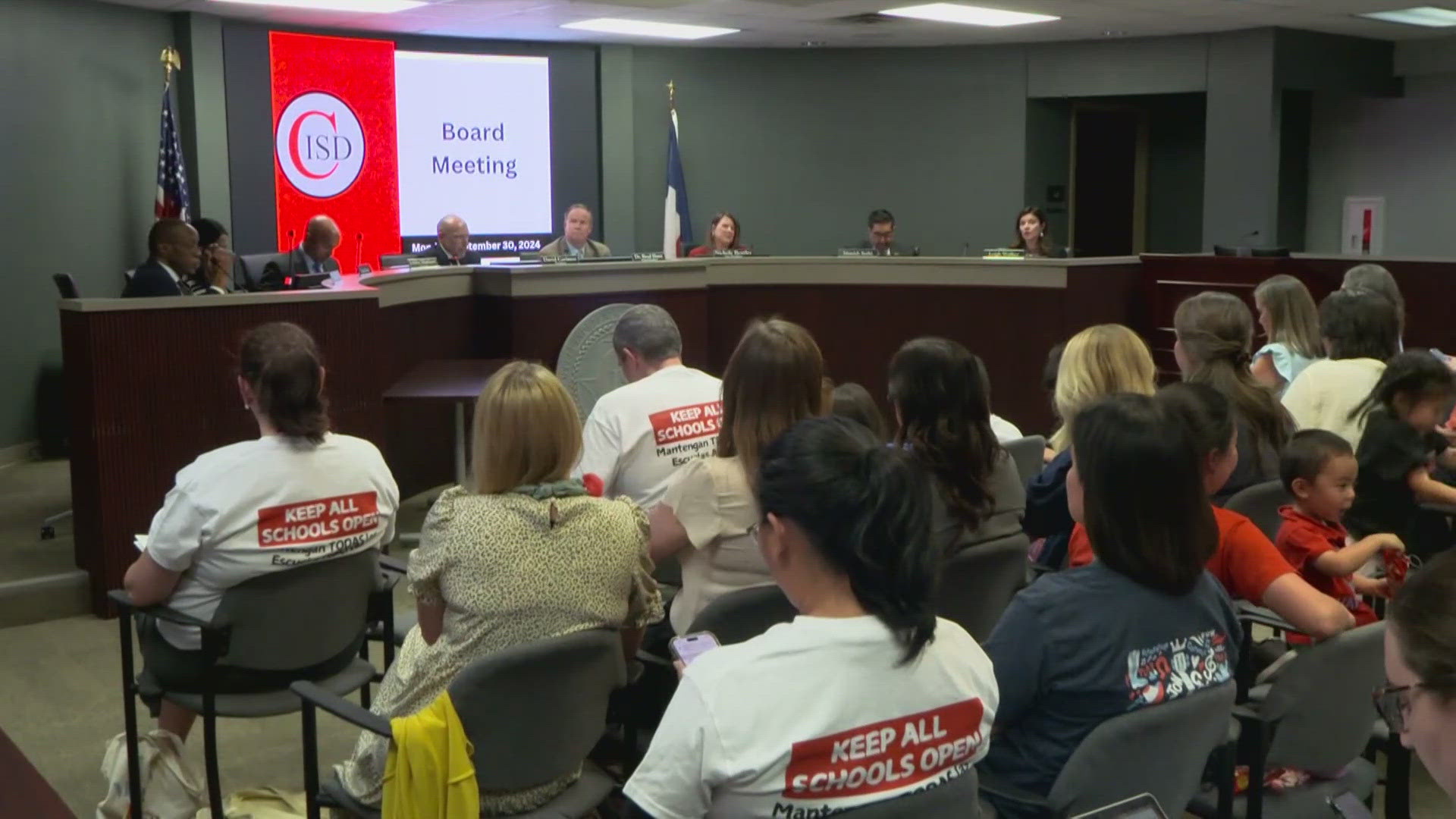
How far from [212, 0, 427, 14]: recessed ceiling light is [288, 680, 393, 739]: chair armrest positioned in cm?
703

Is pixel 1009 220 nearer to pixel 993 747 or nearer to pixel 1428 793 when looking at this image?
pixel 1428 793

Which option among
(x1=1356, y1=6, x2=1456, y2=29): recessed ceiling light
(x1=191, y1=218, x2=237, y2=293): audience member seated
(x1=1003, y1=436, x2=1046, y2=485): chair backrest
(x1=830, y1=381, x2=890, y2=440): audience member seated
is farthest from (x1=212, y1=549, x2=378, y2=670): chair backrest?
(x1=1356, y1=6, x2=1456, y2=29): recessed ceiling light

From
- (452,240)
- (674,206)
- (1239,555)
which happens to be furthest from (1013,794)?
(674,206)

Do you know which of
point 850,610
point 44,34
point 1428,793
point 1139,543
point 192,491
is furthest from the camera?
point 44,34

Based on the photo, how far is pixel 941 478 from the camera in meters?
2.86

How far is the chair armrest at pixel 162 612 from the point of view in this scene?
9.04ft

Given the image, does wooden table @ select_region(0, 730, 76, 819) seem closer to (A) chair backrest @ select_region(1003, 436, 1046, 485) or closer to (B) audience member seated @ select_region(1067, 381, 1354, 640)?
(B) audience member seated @ select_region(1067, 381, 1354, 640)

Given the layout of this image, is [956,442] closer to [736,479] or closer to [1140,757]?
[736,479]

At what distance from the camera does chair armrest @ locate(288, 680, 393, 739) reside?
2199mm

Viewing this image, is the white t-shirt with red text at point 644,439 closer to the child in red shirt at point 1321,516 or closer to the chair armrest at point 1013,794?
the child in red shirt at point 1321,516

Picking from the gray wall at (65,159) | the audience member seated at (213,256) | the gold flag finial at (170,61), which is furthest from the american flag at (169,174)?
the audience member seated at (213,256)

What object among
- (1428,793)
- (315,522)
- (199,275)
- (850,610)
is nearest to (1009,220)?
(199,275)

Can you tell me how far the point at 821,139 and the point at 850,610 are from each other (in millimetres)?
10570

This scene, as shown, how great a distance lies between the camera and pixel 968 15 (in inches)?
384
